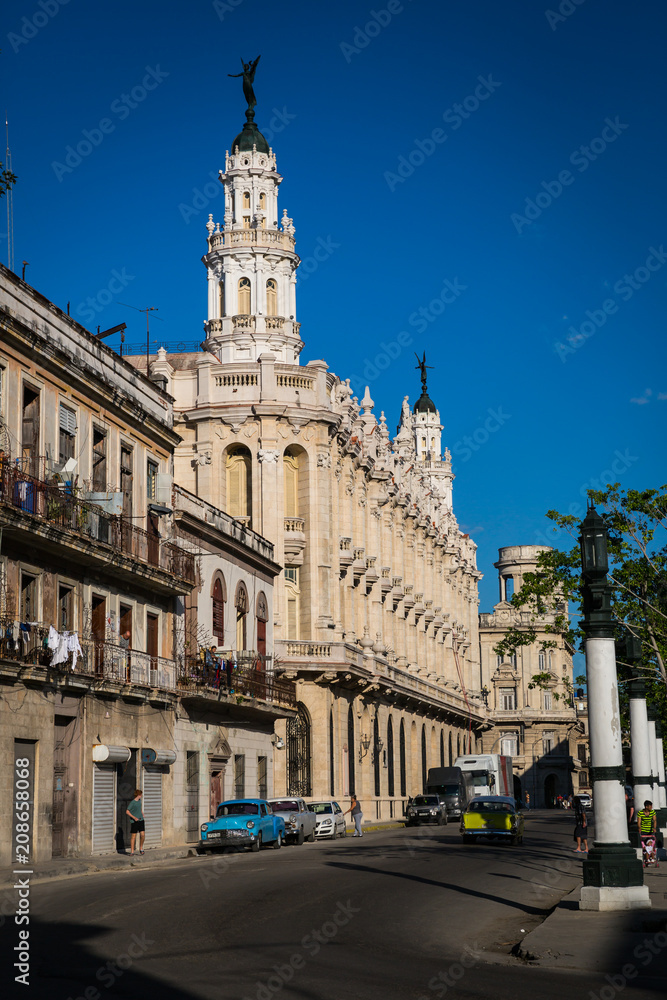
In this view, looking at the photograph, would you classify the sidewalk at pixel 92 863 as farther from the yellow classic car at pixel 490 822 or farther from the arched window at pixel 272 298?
the arched window at pixel 272 298

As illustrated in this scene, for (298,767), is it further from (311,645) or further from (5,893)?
(5,893)

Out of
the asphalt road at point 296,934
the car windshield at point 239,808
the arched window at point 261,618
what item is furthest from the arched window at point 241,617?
the asphalt road at point 296,934

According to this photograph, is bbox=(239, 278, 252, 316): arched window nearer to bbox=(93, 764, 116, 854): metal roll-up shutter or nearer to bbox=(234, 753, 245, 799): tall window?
bbox=(234, 753, 245, 799): tall window

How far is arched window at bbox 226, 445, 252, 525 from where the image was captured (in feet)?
198

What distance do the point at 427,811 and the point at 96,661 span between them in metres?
30.4

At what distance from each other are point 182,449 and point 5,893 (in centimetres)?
4100

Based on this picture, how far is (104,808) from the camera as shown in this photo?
113 feet

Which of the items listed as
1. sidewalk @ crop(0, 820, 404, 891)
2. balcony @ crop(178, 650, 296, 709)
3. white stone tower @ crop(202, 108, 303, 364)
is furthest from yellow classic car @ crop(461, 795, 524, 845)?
white stone tower @ crop(202, 108, 303, 364)

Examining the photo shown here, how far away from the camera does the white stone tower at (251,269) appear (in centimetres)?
6281

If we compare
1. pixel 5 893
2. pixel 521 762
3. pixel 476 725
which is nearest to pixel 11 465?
pixel 5 893

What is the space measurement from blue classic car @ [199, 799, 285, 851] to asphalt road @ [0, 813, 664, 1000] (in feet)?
24.1

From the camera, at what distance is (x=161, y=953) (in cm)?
1395

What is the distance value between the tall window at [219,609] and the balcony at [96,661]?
553 centimetres

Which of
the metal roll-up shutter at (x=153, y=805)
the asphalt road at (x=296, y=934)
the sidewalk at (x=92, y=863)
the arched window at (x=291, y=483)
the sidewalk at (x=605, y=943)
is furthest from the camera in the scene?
the arched window at (x=291, y=483)
